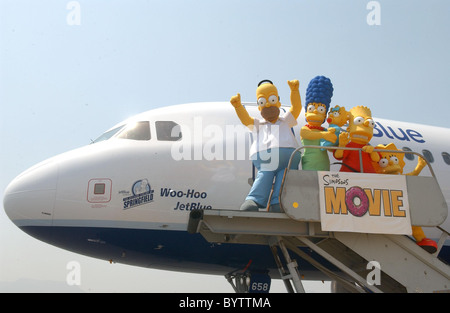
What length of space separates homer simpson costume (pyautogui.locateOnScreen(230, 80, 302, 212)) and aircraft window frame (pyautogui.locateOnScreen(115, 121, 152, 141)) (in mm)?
2571

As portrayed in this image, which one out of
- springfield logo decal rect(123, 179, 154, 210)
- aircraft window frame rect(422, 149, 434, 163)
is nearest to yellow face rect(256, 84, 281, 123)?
springfield logo decal rect(123, 179, 154, 210)

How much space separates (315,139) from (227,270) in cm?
336

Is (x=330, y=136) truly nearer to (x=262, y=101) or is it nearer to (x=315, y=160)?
(x=315, y=160)

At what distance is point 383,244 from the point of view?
5.95 metres

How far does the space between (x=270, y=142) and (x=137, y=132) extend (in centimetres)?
312

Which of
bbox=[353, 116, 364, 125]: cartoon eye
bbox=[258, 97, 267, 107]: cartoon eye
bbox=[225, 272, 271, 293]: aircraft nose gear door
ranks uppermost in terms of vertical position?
bbox=[258, 97, 267, 107]: cartoon eye

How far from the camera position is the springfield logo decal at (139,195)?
7707mm

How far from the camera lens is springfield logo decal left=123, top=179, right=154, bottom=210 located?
7707mm

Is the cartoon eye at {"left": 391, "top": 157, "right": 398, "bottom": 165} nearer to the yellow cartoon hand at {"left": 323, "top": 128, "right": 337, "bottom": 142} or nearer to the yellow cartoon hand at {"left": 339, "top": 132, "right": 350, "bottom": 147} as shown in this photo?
the yellow cartoon hand at {"left": 339, "top": 132, "right": 350, "bottom": 147}

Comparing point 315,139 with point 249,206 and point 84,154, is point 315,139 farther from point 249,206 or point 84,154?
point 84,154

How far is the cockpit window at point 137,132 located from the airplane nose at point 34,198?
4.47ft

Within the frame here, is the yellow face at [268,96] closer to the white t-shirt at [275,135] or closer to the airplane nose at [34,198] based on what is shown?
the white t-shirt at [275,135]

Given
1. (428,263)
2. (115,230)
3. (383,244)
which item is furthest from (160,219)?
(428,263)

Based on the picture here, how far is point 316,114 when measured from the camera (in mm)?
6652
